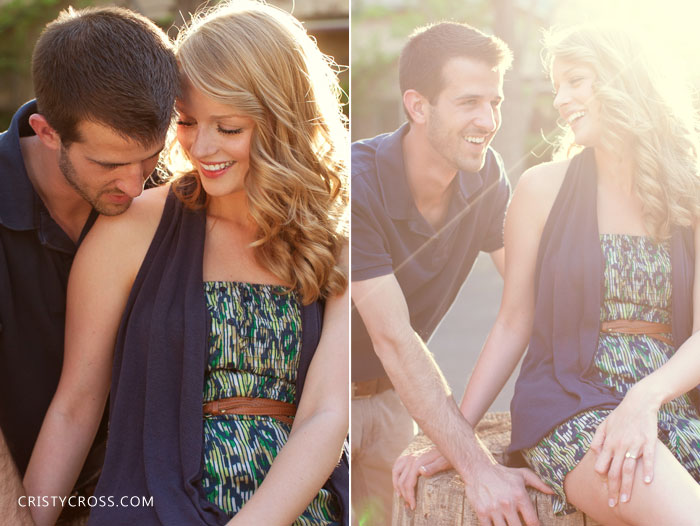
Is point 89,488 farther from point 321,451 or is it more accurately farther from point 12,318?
point 321,451

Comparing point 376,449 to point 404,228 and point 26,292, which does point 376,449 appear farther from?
point 26,292

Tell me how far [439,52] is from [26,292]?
1.14 m

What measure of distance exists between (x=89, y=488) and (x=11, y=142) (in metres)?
Answer: 0.88

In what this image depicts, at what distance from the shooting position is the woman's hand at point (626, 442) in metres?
1.77

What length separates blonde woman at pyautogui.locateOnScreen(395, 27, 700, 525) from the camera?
180 centimetres

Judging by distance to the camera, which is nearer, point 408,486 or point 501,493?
point 501,493

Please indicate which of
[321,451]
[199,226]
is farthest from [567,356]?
[199,226]

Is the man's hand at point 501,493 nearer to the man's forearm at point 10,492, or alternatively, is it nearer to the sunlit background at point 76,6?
the man's forearm at point 10,492

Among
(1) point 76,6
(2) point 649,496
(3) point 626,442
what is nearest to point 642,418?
(3) point 626,442

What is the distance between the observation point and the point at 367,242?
79.1 inches

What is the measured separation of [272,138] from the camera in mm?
1975

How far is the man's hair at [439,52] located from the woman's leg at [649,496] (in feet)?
3.06

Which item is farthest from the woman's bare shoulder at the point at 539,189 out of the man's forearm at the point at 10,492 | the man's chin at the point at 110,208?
the man's forearm at the point at 10,492

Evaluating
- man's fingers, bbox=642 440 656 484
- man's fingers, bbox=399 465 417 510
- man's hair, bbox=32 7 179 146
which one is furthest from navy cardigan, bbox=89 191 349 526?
man's fingers, bbox=642 440 656 484
